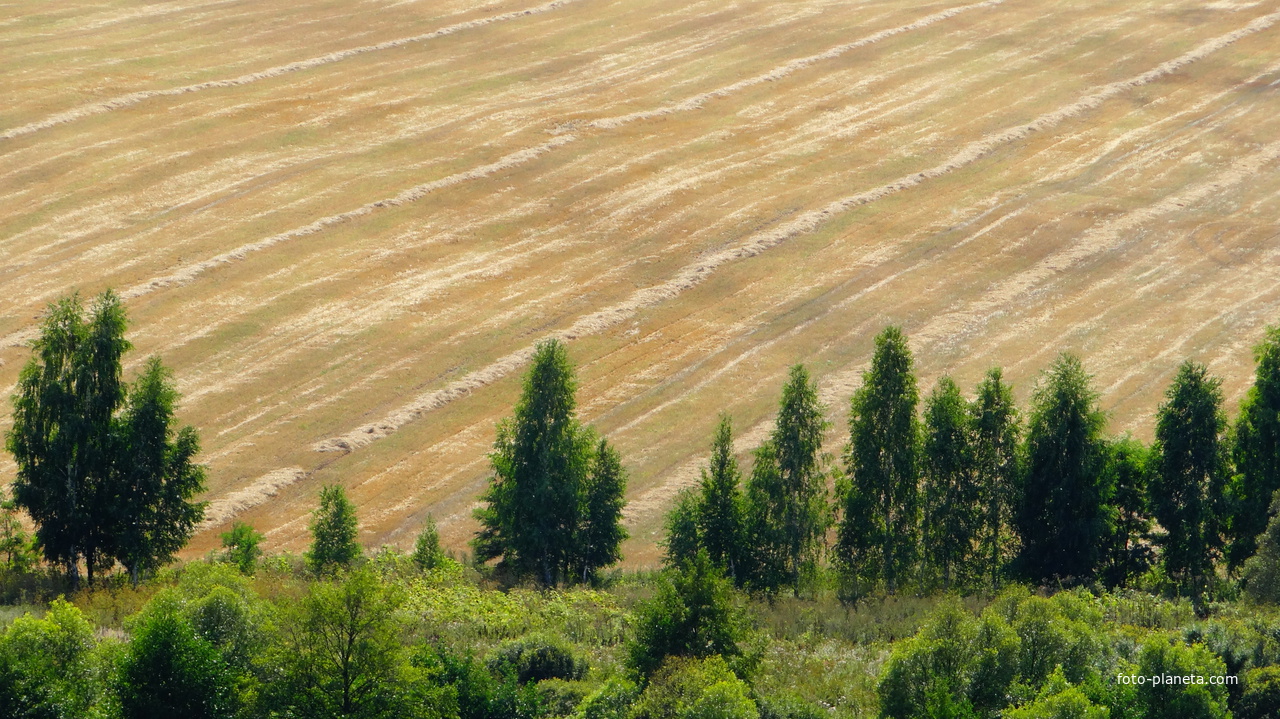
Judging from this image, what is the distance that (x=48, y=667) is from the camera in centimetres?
3353

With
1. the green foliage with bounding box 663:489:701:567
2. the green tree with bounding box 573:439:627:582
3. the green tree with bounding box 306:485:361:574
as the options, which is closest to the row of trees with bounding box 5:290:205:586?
the green tree with bounding box 306:485:361:574

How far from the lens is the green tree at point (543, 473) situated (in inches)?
1870

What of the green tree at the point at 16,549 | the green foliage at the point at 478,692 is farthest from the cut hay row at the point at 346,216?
the green foliage at the point at 478,692

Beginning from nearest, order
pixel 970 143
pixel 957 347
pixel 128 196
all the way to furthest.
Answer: pixel 957 347, pixel 128 196, pixel 970 143

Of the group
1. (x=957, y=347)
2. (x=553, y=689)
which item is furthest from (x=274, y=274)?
(x=553, y=689)

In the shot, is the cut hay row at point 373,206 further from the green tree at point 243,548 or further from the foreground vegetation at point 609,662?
the foreground vegetation at point 609,662

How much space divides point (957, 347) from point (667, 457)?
17.5 metres

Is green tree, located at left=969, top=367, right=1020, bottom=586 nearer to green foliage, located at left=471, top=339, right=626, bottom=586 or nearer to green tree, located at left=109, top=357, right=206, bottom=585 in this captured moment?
green foliage, located at left=471, top=339, right=626, bottom=586

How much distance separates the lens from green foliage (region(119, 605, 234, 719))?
32812 millimetres

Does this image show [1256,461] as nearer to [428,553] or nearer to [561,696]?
[561,696]

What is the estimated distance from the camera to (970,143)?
91.1 meters

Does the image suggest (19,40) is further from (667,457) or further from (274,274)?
(667,457)

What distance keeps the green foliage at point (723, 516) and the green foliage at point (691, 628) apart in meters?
9.75

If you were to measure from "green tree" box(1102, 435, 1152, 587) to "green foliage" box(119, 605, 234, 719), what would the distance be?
2964cm
